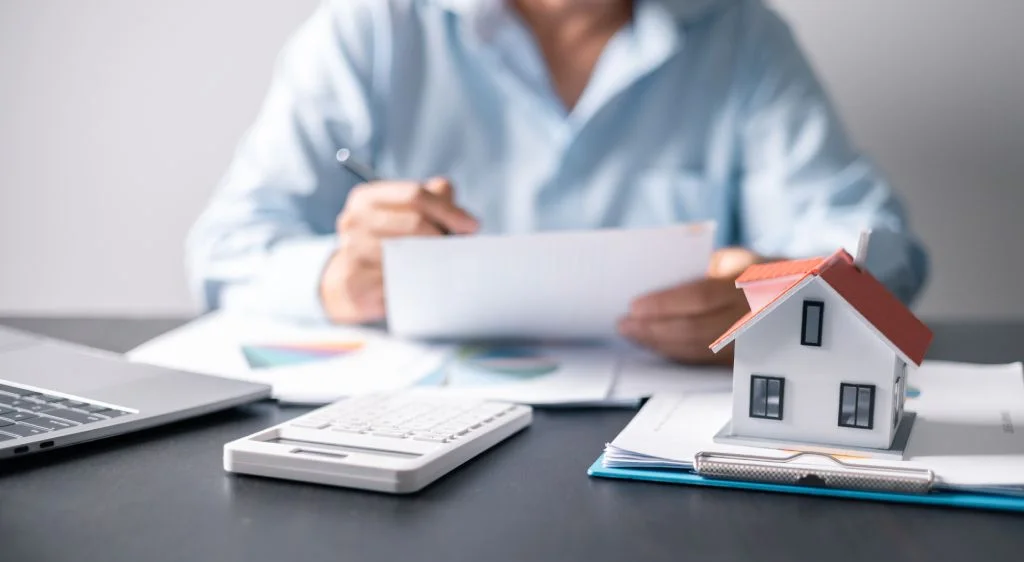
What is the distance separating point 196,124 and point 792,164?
112cm

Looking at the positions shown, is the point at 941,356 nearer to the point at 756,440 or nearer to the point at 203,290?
the point at 756,440

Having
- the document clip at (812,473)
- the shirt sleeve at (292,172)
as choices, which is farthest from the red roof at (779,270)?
the shirt sleeve at (292,172)

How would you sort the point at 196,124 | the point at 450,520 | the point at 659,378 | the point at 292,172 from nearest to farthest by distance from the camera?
the point at 450,520, the point at 659,378, the point at 292,172, the point at 196,124

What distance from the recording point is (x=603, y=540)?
42 centimetres

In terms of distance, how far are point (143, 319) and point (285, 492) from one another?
0.72 meters

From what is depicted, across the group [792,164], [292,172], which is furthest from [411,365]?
[792,164]

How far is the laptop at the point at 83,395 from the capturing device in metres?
0.53

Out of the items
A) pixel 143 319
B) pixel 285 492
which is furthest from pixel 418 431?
pixel 143 319

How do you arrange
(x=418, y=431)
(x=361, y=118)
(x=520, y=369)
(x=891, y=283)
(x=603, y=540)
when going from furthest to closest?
1. (x=361, y=118)
2. (x=891, y=283)
3. (x=520, y=369)
4. (x=418, y=431)
5. (x=603, y=540)

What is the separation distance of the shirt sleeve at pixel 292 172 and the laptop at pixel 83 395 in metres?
0.36

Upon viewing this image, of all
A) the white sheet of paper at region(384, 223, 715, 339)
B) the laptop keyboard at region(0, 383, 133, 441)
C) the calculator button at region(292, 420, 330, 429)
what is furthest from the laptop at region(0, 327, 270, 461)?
the white sheet of paper at region(384, 223, 715, 339)

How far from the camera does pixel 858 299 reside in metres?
0.52

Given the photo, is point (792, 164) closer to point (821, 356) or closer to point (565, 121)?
point (565, 121)

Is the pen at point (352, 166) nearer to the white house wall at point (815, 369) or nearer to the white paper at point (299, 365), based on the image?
the white paper at point (299, 365)
